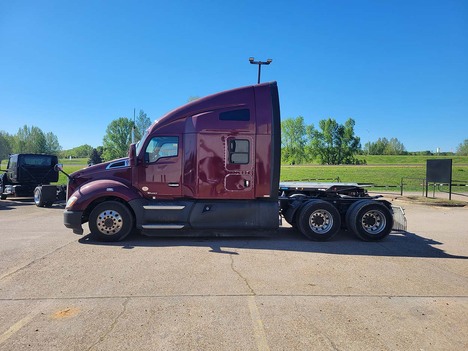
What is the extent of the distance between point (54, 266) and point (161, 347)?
3.44 metres

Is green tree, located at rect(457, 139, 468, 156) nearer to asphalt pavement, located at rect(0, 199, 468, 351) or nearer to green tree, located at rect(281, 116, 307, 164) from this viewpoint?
green tree, located at rect(281, 116, 307, 164)

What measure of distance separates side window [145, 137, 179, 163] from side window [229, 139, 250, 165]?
1258 mm

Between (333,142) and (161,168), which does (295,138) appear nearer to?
(333,142)

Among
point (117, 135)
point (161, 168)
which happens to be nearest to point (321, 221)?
point (161, 168)

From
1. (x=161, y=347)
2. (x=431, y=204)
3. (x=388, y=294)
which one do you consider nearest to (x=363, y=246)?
(x=388, y=294)

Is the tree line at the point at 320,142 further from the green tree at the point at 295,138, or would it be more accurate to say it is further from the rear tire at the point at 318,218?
the rear tire at the point at 318,218

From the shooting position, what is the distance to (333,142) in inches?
4281

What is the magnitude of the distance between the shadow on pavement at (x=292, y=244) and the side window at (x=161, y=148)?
6.13 feet

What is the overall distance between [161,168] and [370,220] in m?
5.04

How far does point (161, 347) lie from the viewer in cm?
312

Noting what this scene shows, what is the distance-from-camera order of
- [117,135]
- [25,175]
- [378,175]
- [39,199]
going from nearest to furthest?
[39,199]
[25,175]
[378,175]
[117,135]

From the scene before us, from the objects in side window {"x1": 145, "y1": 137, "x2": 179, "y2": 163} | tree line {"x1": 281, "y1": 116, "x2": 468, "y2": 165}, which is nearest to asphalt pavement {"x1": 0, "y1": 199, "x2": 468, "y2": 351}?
side window {"x1": 145, "y1": 137, "x2": 179, "y2": 163}

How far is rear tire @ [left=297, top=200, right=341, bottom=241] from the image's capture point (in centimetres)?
786

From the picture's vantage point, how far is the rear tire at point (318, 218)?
7.86 m
